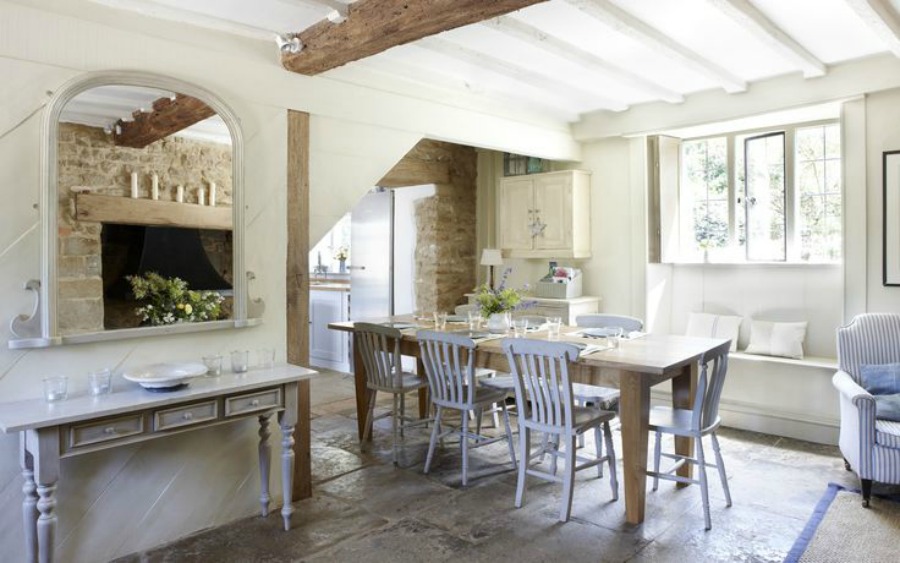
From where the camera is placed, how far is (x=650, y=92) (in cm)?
480

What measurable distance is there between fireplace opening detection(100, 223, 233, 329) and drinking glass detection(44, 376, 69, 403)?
324 mm

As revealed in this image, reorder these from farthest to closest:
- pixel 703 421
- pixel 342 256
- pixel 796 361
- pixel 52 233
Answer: pixel 342 256 < pixel 796 361 < pixel 703 421 < pixel 52 233

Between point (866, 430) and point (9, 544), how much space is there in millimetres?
4222

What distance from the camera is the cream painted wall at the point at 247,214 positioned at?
2.56 m

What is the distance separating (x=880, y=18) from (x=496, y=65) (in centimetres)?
216

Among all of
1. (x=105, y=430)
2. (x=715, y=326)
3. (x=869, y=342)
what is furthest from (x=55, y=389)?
(x=715, y=326)

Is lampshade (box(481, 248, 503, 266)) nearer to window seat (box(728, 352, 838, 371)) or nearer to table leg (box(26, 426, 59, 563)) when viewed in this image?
window seat (box(728, 352, 838, 371))

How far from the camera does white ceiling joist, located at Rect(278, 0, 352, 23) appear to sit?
2.86 metres

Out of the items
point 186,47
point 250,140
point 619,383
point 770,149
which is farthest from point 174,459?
point 770,149

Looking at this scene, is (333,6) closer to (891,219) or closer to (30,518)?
(30,518)

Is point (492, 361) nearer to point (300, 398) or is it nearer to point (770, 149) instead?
point (300, 398)

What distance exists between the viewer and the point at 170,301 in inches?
119

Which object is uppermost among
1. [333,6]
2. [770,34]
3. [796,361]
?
[770,34]

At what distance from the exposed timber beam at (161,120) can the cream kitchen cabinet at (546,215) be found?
11.6ft
